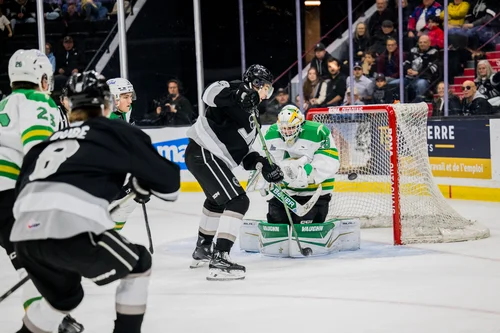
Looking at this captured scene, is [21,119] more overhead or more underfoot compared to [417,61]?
more underfoot

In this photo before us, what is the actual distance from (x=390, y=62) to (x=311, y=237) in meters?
4.44

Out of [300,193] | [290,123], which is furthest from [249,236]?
[290,123]

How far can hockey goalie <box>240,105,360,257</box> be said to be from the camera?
5.37 metres

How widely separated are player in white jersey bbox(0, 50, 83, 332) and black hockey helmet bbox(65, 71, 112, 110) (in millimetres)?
493

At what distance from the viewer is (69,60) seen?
10711mm

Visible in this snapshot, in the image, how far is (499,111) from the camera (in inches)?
317

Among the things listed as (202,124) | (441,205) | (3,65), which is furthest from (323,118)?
(3,65)

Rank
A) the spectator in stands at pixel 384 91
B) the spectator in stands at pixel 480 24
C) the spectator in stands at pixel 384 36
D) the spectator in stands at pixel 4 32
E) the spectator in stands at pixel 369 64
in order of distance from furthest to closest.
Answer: the spectator in stands at pixel 4 32 < the spectator in stands at pixel 384 36 < the spectator in stands at pixel 369 64 < the spectator in stands at pixel 384 91 < the spectator in stands at pixel 480 24

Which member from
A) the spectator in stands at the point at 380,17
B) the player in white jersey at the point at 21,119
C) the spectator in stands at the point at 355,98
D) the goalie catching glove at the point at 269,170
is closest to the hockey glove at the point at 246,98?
the goalie catching glove at the point at 269,170

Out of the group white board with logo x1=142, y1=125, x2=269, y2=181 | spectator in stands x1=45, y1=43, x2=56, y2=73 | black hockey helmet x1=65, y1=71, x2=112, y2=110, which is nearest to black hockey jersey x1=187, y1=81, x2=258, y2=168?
black hockey helmet x1=65, y1=71, x2=112, y2=110

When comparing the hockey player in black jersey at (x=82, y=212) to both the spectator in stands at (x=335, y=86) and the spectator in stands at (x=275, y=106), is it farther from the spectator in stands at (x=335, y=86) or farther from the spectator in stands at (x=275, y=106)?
the spectator in stands at (x=275, y=106)

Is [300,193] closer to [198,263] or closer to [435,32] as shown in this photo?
[198,263]

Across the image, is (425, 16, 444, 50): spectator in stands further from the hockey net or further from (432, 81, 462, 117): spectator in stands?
the hockey net

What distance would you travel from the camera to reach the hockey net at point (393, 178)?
5664 mm
